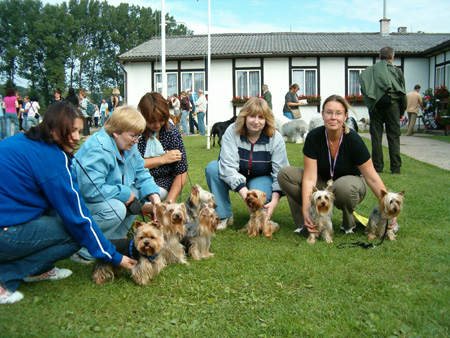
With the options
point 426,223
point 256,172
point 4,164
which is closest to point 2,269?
point 4,164

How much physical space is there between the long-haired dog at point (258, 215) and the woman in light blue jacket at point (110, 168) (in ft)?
4.59

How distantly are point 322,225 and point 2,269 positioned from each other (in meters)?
3.21

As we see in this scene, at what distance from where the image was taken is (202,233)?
14.4 feet

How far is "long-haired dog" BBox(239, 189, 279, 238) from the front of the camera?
5074mm

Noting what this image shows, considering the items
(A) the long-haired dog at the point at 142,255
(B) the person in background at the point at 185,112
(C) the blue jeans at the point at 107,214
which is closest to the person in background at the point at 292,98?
(B) the person in background at the point at 185,112

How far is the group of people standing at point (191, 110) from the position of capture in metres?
21.8

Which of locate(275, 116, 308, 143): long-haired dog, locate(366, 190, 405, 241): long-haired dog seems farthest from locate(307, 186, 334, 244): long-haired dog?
locate(275, 116, 308, 143): long-haired dog

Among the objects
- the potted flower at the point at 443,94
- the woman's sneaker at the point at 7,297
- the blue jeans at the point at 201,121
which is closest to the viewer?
the woman's sneaker at the point at 7,297

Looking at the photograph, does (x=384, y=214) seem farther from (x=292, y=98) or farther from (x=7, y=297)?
(x=292, y=98)

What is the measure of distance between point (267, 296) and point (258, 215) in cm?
169

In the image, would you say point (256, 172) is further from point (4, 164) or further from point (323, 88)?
point (323, 88)

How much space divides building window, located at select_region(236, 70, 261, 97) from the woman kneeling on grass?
908 inches

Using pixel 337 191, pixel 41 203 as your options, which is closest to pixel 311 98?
pixel 337 191

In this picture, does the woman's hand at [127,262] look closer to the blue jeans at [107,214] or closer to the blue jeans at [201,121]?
the blue jeans at [107,214]
